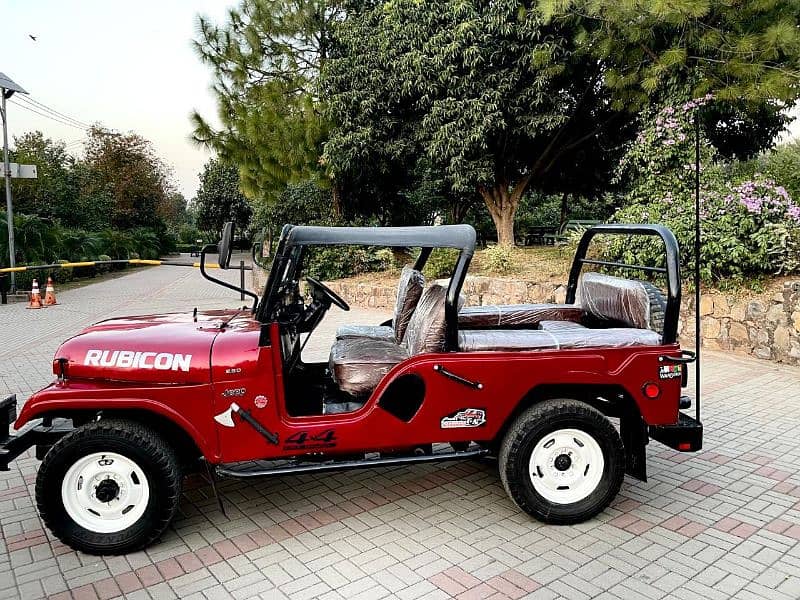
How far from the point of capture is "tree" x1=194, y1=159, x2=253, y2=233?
39375 millimetres

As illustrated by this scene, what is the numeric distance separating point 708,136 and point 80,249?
19.7 meters

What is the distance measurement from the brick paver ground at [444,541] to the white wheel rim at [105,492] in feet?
0.65

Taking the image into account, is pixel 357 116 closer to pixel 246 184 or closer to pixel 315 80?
pixel 315 80

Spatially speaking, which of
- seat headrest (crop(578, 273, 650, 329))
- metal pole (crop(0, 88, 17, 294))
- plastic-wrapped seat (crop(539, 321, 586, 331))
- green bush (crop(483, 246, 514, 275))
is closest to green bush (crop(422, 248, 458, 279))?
green bush (crop(483, 246, 514, 275))

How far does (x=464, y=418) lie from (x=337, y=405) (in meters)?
0.75

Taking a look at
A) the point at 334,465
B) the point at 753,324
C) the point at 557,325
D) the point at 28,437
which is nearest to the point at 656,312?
the point at 557,325

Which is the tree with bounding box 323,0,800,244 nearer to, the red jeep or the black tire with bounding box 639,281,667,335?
the black tire with bounding box 639,281,667,335

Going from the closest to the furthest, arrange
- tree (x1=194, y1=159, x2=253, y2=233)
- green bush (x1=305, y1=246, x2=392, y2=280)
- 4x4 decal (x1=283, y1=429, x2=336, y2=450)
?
4x4 decal (x1=283, y1=429, x2=336, y2=450) < green bush (x1=305, y1=246, x2=392, y2=280) < tree (x1=194, y1=159, x2=253, y2=233)

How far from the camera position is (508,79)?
12312 millimetres

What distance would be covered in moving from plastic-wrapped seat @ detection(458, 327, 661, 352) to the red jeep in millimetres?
12

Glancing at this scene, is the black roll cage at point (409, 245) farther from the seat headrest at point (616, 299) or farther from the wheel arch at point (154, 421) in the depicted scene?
the wheel arch at point (154, 421)

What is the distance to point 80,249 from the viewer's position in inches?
896

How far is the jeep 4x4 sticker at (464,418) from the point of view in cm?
376

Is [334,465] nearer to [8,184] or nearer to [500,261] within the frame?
[500,261]
